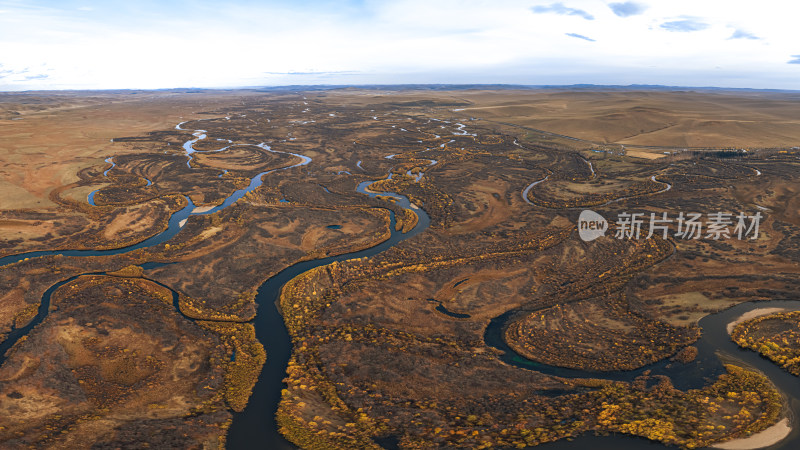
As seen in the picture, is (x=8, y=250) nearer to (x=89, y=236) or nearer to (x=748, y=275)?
(x=89, y=236)

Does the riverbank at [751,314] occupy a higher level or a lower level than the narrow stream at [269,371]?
higher

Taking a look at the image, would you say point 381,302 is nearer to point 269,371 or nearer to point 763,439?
point 269,371

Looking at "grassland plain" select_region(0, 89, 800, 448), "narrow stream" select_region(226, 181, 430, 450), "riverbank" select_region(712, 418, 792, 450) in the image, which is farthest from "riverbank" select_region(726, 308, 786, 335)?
"narrow stream" select_region(226, 181, 430, 450)

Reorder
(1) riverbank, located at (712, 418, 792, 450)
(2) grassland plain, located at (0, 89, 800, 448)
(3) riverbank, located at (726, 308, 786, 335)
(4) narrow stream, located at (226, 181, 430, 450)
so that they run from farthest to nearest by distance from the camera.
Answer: (3) riverbank, located at (726, 308, 786, 335) → (2) grassland plain, located at (0, 89, 800, 448) → (4) narrow stream, located at (226, 181, 430, 450) → (1) riverbank, located at (712, 418, 792, 450)

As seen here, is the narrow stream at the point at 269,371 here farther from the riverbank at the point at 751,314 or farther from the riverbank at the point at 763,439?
the riverbank at the point at 751,314

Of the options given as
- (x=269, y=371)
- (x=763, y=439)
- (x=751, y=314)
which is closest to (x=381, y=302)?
(x=269, y=371)

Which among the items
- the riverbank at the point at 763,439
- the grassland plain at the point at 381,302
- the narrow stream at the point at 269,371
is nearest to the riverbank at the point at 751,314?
the grassland plain at the point at 381,302

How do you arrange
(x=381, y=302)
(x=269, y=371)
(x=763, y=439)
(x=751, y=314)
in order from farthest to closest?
(x=381, y=302), (x=751, y=314), (x=269, y=371), (x=763, y=439)

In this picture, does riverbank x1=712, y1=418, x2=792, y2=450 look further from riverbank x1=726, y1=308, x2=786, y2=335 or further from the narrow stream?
the narrow stream
